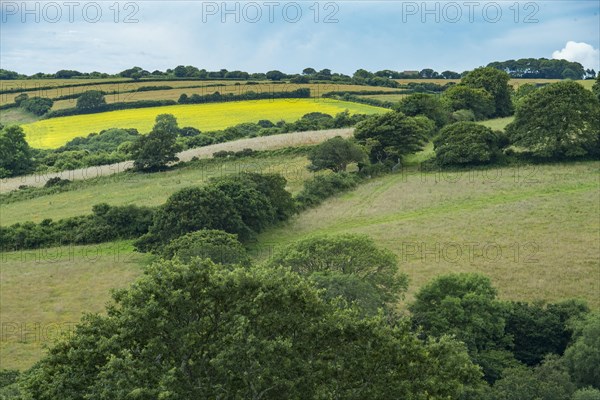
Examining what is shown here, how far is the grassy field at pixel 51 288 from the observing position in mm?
35188

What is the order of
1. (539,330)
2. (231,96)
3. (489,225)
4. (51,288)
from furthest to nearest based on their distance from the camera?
(231,96)
(489,225)
(51,288)
(539,330)

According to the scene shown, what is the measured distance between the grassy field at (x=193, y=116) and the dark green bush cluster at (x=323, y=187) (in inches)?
1678

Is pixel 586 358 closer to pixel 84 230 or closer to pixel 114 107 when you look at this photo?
pixel 84 230

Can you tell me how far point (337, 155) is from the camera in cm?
6831

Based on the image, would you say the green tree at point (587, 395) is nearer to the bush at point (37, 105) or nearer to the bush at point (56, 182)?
the bush at point (56, 182)

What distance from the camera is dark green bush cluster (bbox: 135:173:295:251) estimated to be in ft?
156

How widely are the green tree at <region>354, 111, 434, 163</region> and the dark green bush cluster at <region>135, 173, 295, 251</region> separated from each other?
23.2 m

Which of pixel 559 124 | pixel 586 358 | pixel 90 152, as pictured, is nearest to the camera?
pixel 586 358

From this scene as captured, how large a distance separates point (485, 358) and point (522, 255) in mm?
17379

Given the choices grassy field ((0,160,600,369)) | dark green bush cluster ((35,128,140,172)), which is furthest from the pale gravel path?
grassy field ((0,160,600,369))

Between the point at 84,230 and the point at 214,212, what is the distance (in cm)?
1212

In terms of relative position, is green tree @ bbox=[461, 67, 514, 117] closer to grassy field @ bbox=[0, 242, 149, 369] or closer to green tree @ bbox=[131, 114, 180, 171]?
green tree @ bbox=[131, 114, 180, 171]

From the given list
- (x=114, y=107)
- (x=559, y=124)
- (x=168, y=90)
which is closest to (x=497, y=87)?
(x=559, y=124)

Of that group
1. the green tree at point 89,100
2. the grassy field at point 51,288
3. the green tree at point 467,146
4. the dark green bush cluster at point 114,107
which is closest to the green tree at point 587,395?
the grassy field at point 51,288
